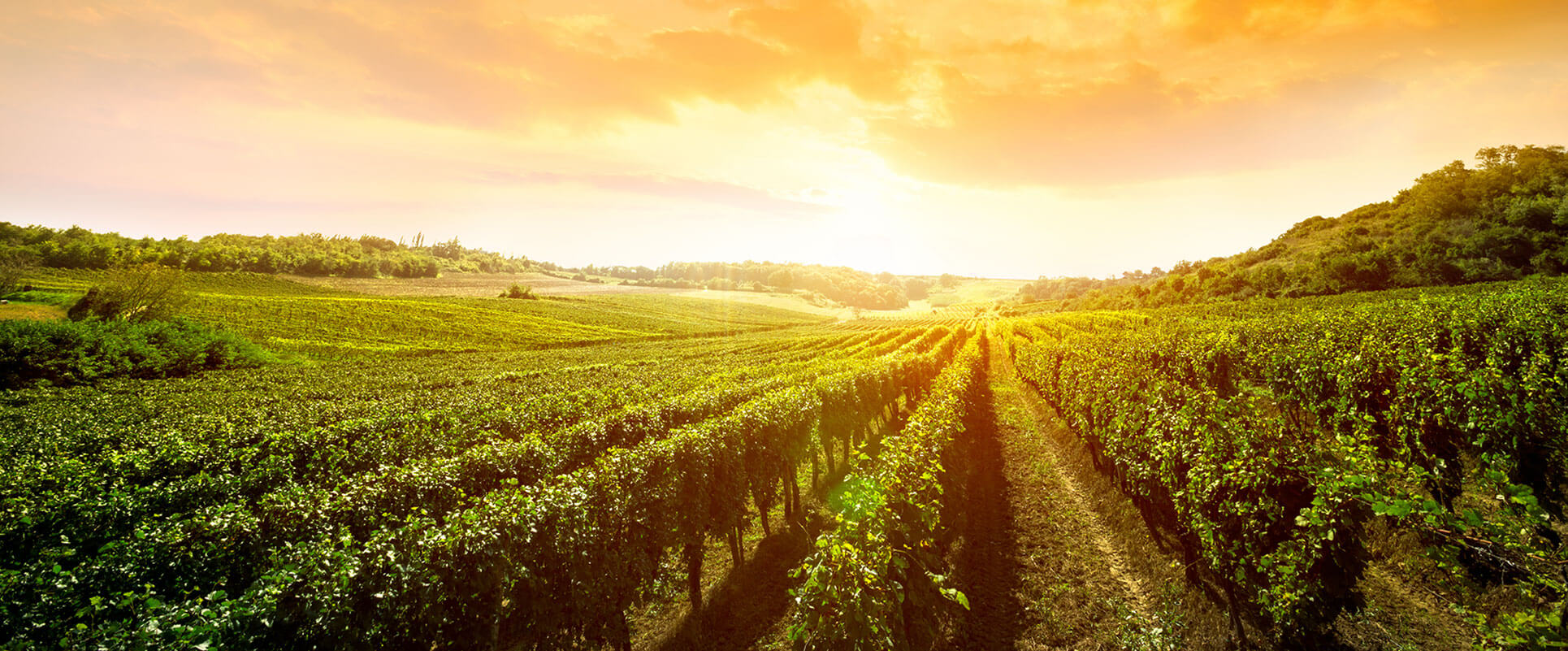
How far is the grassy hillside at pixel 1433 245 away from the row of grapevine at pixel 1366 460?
4688 centimetres

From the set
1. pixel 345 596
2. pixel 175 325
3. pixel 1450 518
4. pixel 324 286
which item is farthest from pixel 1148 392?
pixel 324 286

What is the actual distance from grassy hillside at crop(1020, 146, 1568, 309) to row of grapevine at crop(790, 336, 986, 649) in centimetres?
6180

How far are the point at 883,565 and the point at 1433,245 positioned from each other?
7592 cm

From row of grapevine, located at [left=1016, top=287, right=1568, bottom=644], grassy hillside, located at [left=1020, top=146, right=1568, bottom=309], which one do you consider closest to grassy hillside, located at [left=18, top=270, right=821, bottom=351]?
row of grapevine, located at [left=1016, top=287, right=1568, bottom=644]

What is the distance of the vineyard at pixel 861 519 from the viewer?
225 inches

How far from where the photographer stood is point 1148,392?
13.6m

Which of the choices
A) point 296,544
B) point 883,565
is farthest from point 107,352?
point 883,565

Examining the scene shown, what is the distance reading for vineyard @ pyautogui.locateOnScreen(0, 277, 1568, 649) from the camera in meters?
5.72

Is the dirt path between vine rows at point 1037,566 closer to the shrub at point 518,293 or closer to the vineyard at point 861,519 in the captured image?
the vineyard at point 861,519

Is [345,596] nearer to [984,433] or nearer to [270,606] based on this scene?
[270,606]

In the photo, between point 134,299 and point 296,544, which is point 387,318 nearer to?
point 134,299

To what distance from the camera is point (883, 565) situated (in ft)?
21.9

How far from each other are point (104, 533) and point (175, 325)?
2381 inches

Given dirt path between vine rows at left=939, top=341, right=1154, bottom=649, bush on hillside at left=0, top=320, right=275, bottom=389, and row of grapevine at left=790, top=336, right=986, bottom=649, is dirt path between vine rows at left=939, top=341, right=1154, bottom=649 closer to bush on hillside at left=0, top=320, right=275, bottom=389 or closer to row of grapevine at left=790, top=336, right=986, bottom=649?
row of grapevine at left=790, top=336, right=986, bottom=649
